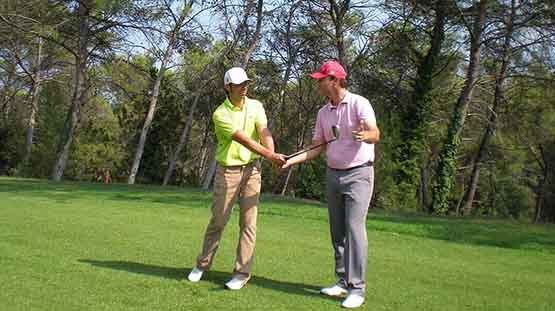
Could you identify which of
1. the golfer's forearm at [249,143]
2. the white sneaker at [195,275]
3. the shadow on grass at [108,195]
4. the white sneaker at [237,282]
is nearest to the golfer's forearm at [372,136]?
the golfer's forearm at [249,143]

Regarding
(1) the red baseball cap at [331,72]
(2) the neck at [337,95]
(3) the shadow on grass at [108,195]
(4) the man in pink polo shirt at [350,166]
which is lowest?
(3) the shadow on grass at [108,195]

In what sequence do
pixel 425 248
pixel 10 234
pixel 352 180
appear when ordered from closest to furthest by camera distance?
pixel 352 180 < pixel 10 234 < pixel 425 248

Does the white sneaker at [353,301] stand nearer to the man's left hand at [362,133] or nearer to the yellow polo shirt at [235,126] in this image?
the man's left hand at [362,133]

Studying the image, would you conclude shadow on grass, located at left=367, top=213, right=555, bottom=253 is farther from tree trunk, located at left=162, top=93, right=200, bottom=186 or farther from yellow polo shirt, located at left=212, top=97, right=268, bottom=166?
tree trunk, located at left=162, top=93, right=200, bottom=186

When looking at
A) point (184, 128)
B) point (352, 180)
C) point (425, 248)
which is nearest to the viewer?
point (352, 180)

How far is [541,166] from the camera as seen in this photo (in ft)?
150

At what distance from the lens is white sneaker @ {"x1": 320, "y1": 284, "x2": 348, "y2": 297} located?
6137mm

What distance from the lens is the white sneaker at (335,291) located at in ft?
20.1

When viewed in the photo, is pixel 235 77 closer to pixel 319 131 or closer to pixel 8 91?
pixel 319 131

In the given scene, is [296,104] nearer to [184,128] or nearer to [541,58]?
[184,128]

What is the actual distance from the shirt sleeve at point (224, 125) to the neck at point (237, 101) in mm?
167

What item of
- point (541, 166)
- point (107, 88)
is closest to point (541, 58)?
point (541, 166)

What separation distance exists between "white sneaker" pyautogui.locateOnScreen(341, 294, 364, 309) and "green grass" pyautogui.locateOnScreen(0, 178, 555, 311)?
11 centimetres

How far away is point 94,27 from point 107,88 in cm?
542
